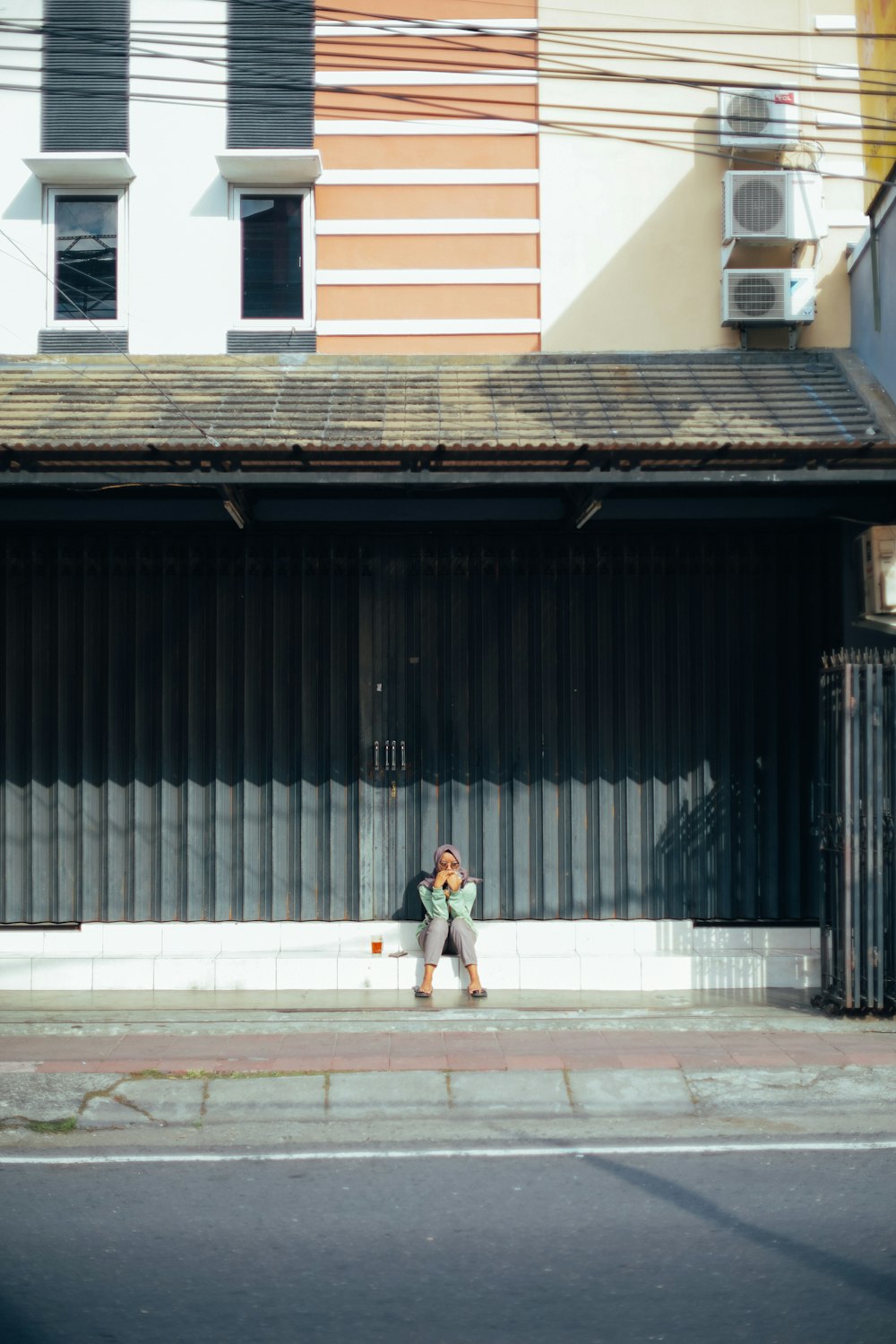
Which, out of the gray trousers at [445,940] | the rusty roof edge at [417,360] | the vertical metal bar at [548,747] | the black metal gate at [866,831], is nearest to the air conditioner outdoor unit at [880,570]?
the black metal gate at [866,831]

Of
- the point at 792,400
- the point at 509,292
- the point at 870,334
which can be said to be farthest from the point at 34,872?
the point at 870,334

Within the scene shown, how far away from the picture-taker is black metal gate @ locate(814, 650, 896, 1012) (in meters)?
9.17

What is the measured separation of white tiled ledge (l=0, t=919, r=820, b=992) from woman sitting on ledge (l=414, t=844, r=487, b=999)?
0.28 m

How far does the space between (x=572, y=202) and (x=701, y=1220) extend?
8542mm

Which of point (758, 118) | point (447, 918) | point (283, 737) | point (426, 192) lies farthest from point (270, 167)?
point (447, 918)

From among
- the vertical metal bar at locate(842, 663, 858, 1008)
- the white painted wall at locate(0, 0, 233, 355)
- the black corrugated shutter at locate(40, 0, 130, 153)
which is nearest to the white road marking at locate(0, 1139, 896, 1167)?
the vertical metal bar at locate(842, 663, 858, 1008)

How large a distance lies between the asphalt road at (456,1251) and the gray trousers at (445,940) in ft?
11.0

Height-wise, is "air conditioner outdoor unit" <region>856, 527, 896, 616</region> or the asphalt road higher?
"air conditioner outdoor unit" <region>856, 527, 896, 616</region>

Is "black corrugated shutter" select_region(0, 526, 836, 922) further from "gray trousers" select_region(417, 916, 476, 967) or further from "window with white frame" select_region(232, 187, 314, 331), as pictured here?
"window with white frame" select_region(232, 187, 314, 331)

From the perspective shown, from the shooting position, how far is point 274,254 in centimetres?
1148

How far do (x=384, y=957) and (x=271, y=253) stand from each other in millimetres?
6200

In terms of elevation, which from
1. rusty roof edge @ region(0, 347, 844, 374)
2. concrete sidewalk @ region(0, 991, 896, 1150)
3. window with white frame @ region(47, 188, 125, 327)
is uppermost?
window with white frame @ region(47, 188, 125, 327)

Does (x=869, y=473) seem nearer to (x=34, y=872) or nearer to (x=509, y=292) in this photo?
(x=509, y=292)

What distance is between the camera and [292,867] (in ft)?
35.0
